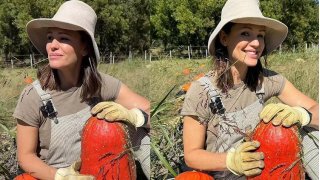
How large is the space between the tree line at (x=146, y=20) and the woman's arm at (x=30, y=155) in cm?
22

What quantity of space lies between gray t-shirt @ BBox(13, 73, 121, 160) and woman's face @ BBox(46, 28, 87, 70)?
0.07 m

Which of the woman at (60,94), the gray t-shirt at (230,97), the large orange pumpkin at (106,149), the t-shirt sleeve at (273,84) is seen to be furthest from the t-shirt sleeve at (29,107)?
the t-shirt sleeve at (273,84)

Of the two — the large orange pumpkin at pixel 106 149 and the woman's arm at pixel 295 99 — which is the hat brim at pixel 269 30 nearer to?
the woman's arm at pixel 295 99

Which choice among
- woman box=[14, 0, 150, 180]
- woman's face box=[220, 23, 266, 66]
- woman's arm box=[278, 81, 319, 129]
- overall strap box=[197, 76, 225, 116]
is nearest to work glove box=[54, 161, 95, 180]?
woman box=[14, 0, 150, 180]

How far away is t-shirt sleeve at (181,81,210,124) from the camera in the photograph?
3.59ft

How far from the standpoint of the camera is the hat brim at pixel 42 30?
39.7 inches

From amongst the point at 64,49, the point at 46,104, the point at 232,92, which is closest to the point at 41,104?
the point at 46,104

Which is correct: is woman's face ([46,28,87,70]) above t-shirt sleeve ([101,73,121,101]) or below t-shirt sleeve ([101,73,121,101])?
above

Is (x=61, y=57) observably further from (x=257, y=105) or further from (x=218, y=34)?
(x=257, y=105)

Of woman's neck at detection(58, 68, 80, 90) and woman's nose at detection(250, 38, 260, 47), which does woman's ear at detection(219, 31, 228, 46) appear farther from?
woman's neck at detection(58, 68, 80, 90)

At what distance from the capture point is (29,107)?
1.05 m

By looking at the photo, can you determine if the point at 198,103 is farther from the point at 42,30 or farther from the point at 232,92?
the point at 42,30

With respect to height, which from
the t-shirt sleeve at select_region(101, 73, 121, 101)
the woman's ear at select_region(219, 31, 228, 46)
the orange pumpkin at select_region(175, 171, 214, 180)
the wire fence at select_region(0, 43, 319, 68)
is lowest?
the orange pumpkin at select_region(175, 171, 214, 180)

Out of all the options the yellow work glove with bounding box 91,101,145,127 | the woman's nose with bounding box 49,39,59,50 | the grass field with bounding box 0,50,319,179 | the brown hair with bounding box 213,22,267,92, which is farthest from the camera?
the grass field with bounding box 0,50,319,179
